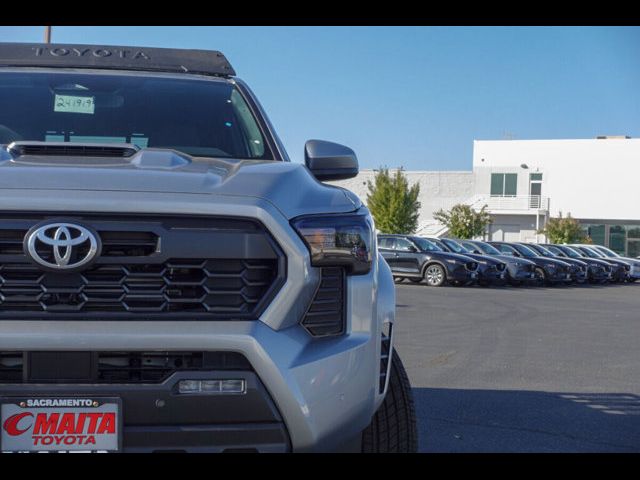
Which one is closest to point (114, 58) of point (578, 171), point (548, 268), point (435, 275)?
point (435, 275)

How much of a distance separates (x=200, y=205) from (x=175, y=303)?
32 centimetres

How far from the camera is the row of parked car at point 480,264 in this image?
24609 mm

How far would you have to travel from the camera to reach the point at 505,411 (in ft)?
20.9

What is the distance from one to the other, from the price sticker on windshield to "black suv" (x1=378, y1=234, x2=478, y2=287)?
779 inches

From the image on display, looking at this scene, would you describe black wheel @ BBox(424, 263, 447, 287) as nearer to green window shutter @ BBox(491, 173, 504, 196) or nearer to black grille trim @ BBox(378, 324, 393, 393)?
black grille trim @ BBox(378, 324, 393, 393)

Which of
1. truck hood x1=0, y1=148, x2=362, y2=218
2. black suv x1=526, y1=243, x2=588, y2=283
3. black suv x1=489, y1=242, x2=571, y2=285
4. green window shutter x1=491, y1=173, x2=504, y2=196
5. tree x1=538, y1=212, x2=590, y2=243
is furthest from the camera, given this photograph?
green window shutter x1=491, y1=173, x2=504, y2=196

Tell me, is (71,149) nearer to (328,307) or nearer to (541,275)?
(328,307)

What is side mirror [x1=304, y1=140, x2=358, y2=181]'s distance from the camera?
157 inches

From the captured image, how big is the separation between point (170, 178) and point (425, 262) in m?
22.2

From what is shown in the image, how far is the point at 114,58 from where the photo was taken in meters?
4.80

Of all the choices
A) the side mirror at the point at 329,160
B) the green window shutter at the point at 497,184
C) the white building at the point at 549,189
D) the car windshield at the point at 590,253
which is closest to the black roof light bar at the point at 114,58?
the side mirror at the point at 329,160

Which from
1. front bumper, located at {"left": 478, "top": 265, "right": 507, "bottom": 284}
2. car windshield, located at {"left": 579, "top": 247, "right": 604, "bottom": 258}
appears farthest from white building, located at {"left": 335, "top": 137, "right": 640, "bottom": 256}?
front bumper, located at {"left": 478, "top": 265, "right": 507, "bottom": 284}

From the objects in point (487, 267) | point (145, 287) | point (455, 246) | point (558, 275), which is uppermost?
point (145, 287)
